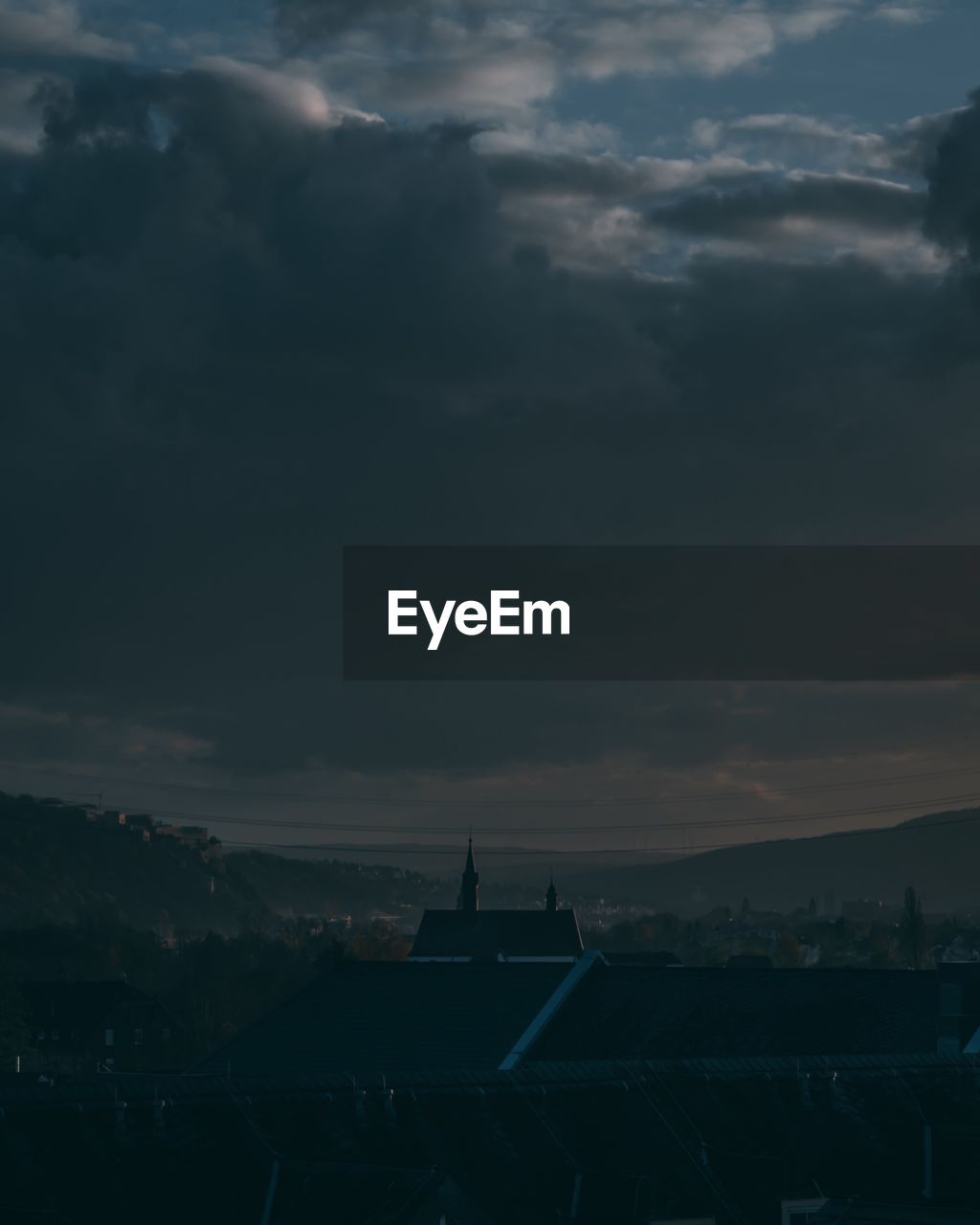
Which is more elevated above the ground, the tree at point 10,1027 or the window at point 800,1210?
the window at point 800,1210

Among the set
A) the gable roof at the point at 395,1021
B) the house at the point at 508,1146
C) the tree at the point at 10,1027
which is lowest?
the tree at the point at 10,1027

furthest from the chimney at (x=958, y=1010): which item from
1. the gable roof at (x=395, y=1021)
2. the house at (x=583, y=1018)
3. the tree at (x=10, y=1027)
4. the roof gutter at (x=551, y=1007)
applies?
the tree at (x=10, y=1027)

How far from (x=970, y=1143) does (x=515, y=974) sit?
120 feet

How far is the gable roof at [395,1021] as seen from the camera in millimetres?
73812

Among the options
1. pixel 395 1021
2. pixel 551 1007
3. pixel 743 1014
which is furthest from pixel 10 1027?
pixel 743 1014

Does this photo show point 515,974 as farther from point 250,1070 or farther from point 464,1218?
point 464,1218

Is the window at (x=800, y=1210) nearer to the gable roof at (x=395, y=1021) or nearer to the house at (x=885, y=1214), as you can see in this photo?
the house at (x=885, y=1214)

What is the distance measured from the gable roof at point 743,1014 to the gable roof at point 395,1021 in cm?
225

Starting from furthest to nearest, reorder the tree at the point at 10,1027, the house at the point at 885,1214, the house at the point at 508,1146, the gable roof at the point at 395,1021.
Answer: the tree at the point at 10,1027
the gable roof at the point at 395,1021
the house at the point at 885,1214
the house at the point at 508,1146

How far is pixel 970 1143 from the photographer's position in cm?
4262

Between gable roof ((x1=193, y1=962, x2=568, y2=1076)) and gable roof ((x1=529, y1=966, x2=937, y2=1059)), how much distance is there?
2255mm

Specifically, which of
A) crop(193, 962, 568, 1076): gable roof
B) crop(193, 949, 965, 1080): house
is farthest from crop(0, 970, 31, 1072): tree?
crop(193, 949, 965, 1080): house

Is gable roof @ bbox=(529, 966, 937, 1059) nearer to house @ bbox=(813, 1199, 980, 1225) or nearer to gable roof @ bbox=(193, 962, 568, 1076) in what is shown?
gable roof @ bbox=(193, 962, 568, 1076)

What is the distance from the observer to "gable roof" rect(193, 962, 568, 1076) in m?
73.8
